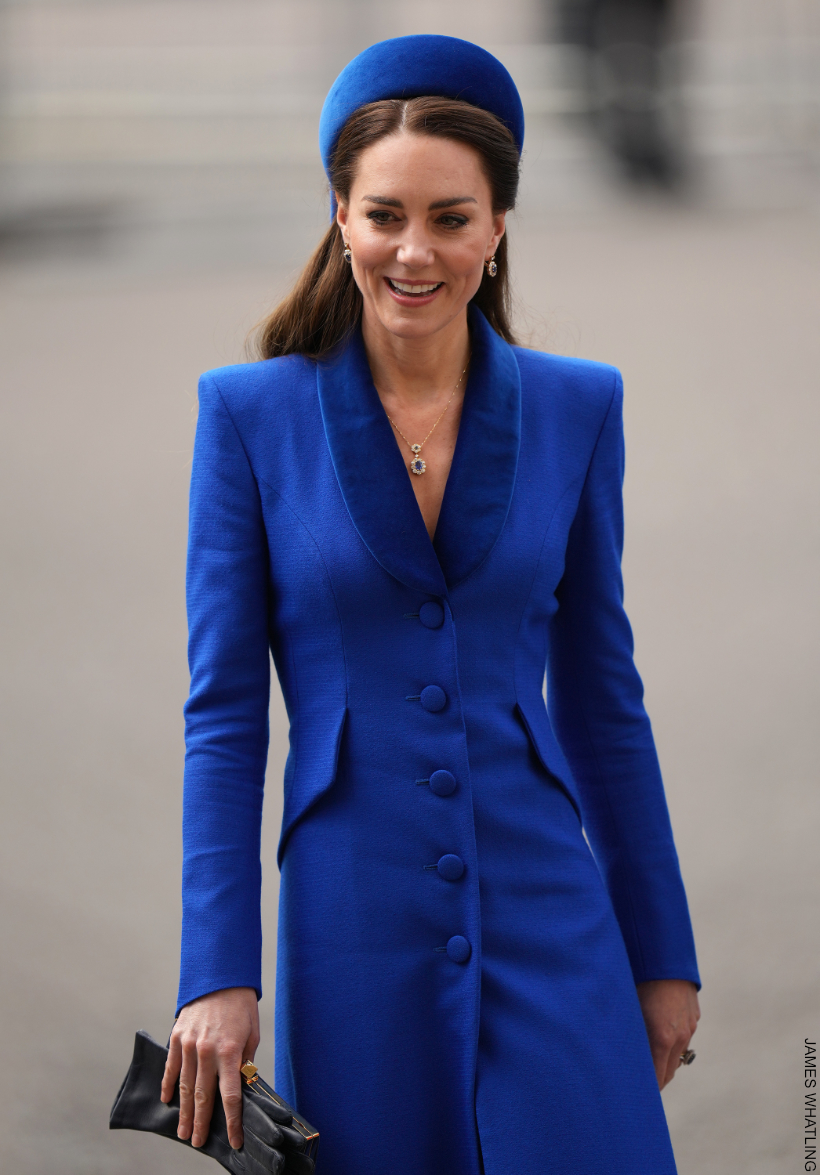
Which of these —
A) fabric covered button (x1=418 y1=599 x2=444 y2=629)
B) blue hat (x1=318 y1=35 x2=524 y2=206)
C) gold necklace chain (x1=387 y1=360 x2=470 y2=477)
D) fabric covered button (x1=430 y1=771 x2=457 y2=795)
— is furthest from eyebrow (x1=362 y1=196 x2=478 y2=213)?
fabric covered button (x1=430 y1=771 x2=457 y2=795)

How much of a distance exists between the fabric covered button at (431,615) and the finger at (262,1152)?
471 mm

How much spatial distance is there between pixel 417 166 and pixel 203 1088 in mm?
839

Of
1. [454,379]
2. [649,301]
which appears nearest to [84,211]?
[649,301]

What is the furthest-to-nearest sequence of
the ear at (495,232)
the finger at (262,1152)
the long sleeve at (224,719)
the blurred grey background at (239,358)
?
the blurred grey background at (239,358), the ear at (495,232), the long sleeve at (224,719), the finger at (262,1152)

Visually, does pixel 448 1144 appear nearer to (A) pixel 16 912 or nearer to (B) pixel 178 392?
(A) pixel 16 912

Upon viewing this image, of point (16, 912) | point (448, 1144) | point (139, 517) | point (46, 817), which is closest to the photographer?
point (448, 1144)

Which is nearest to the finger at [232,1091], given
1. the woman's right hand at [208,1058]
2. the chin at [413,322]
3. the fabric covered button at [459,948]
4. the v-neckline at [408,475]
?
the woman's right hand at [208,1058]

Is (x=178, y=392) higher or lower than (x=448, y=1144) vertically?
higher

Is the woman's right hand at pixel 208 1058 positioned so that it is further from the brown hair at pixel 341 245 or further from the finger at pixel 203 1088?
the brown hair at pixel 341 245

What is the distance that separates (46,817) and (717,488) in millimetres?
3005

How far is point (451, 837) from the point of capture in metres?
1.34

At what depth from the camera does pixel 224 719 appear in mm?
1330

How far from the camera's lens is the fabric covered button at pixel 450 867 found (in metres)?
1.33

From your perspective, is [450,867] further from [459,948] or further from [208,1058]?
[208,1058]
